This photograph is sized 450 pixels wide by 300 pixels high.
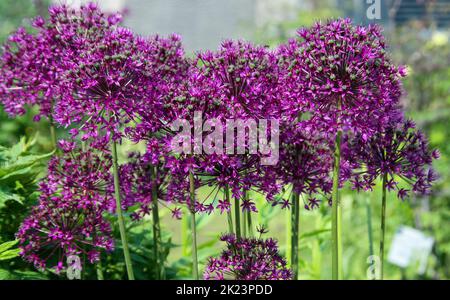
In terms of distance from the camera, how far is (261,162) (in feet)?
6.72

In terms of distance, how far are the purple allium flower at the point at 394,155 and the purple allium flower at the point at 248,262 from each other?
1.58 ft

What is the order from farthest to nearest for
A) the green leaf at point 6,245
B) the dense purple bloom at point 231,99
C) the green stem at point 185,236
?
the green stem at point 185,236
the green leaf at point 6,245
the dense purple bloom at point 231,99

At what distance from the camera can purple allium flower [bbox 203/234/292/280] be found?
2002 mm

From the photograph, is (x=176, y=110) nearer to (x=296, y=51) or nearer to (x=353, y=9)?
(x=296, y=51)

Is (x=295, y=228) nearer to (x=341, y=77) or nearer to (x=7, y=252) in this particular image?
(x=341, y=77)

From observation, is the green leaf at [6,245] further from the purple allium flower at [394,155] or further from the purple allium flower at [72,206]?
the purple allium flower at [394,155]

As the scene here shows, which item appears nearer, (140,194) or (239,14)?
(140,194)

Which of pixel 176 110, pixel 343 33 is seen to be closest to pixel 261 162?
pixel 176 110

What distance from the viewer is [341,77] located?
2.02m

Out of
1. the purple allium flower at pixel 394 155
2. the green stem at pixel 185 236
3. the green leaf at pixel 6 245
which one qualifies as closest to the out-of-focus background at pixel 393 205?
the green stem at pixel 185 236

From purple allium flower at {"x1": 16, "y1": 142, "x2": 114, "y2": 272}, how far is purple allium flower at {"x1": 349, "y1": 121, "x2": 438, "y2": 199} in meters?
0.94

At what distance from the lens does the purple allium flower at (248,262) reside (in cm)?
200

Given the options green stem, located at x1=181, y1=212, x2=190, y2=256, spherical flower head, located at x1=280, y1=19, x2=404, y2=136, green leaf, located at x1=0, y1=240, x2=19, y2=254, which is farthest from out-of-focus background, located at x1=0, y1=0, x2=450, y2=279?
green leaf, located at x1=0, y1=240, x2=19, y2=254
